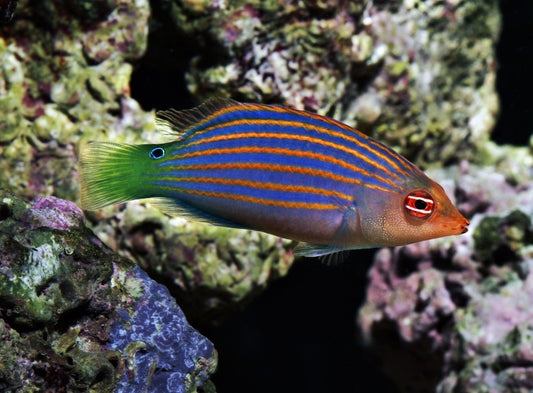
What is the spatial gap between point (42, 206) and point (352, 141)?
167cm

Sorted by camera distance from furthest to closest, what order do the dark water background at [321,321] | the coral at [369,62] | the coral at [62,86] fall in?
the dark water background at [321,321] → the coral at [369,62] → the coral at [62,86]

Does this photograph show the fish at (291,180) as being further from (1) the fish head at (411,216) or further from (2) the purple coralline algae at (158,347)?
(2) the purple coralline algae at (158,347)

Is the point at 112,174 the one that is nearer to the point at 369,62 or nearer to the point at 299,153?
the point at 299,153

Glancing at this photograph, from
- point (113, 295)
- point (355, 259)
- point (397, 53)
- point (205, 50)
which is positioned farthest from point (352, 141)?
point (355, 259)

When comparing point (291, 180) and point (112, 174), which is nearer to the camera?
point (291, 180)

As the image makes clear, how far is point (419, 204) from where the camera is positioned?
223cm

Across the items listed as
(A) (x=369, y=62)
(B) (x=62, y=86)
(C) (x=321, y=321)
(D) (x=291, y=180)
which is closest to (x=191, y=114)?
(D) (x=291, y=180)

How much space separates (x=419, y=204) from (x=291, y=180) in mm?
640

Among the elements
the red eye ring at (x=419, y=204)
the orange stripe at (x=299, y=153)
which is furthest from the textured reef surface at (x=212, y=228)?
the red eye ring at (x=419, y=204)

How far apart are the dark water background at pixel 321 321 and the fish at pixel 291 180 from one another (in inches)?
142

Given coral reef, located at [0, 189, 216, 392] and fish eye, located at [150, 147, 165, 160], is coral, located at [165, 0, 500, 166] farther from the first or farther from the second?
coral reef, located at [0, 189, 216, 392]

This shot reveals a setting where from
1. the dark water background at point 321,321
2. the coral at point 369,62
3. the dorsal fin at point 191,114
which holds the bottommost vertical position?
the dark water background at point 321,321

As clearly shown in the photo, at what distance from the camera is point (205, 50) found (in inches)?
151

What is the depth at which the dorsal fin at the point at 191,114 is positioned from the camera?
Result: 229 centimetres
